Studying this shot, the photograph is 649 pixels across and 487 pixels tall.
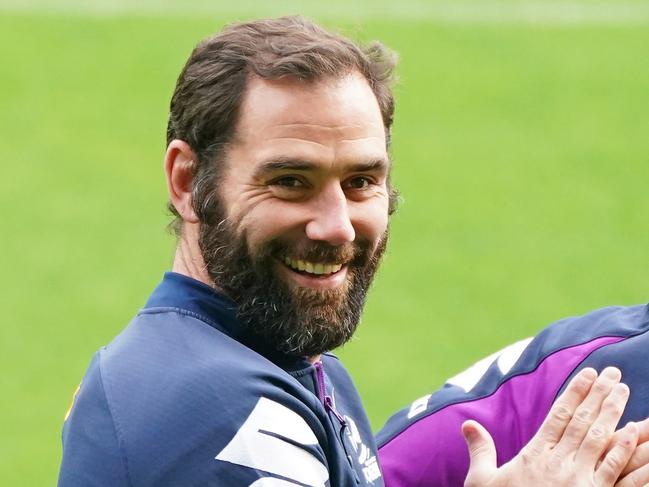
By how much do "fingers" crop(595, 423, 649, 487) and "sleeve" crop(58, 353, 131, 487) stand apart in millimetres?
1054

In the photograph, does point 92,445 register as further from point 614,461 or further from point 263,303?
point 614,461

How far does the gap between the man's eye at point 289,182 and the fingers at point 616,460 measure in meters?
0.92

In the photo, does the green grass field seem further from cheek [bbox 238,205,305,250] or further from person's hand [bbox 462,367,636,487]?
person's hand [bbox 462,367,636,487]

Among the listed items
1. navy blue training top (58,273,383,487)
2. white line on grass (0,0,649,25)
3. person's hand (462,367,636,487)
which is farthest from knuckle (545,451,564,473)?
white line on grass (0,0,649,25)

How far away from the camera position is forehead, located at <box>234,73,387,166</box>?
3.25 meters

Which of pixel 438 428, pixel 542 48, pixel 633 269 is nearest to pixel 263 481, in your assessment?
pixel 438 428

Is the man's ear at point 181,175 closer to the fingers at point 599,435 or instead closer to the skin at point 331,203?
the skin at point 331,203

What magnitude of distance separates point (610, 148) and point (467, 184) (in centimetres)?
156

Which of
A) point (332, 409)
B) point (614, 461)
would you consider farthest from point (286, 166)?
point (614, 461)

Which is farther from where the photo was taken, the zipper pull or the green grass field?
the green grass field

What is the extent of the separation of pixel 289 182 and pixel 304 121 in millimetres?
145

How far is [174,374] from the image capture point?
121 inches

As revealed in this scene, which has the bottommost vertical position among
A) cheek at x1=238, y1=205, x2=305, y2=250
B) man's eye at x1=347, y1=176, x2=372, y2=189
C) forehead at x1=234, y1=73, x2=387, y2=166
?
cheek at x1=238, y1=205, x2=305, y2=250

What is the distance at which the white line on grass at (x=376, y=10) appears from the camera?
15.8 m
